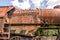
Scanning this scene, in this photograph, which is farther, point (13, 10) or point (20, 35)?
point (13, 10)

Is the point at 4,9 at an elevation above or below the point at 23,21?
above

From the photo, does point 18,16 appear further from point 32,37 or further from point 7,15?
point 32,37

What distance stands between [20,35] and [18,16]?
1716mm

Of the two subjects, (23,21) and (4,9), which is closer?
(23,21)

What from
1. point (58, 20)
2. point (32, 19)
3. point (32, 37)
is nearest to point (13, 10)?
point (32, 19)

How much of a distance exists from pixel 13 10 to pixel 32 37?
9.71 feet

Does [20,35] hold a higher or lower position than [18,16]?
lower

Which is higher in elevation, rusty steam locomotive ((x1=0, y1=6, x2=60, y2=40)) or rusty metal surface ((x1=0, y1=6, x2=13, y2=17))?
rusty metal surface ((x1=0, y1=6, x2=13, y2=17))

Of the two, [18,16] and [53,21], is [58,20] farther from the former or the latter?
[18,16]

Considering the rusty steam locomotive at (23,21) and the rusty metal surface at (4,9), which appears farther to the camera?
the rusty metal surface at (4,9)

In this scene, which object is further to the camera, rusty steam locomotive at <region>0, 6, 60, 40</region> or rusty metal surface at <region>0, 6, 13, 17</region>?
rusty metal surface at <region>0, 6, 13, 17</region>

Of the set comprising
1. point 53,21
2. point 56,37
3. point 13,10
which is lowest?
point 56,37

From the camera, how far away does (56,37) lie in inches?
575

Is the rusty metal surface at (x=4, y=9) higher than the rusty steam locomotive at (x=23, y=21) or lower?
higher
